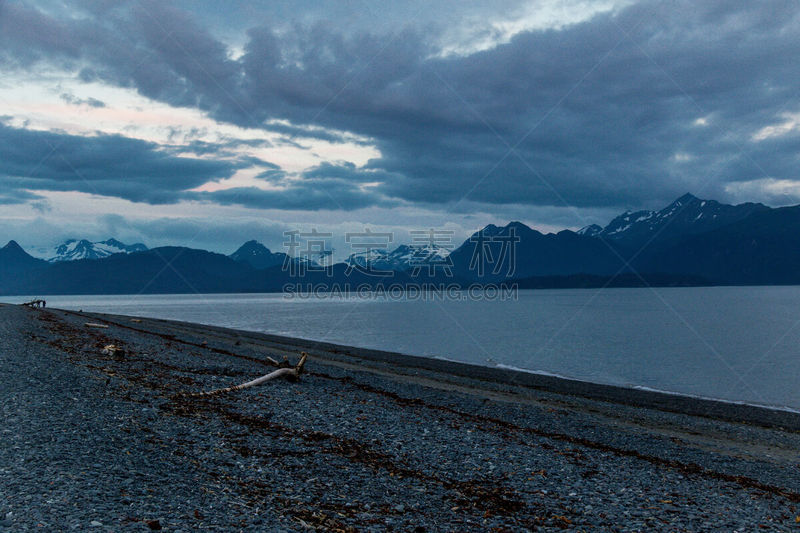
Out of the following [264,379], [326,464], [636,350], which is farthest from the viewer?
[636,350]

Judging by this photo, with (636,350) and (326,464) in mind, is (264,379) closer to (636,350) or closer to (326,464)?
(326,464)

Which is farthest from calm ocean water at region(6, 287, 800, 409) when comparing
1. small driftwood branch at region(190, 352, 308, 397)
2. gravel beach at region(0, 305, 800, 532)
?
small driftwood branch at region(190, 352, 308, 397)

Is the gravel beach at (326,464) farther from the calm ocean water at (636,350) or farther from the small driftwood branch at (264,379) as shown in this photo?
the calm ocean water at (636,350)

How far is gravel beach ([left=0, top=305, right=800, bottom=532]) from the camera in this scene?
8.70 m

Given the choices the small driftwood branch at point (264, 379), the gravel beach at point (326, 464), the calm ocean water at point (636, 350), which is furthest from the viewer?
the calm ocean water at point (636, 350)

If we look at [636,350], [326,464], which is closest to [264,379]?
[326,464]

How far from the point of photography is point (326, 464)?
38.6 feet

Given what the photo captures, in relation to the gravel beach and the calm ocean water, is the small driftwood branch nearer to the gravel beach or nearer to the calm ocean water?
the gravel beach

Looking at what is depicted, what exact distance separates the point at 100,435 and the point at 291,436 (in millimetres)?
4429

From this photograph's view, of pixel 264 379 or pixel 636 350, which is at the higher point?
pixel 264 379

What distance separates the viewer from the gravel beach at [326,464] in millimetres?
8695

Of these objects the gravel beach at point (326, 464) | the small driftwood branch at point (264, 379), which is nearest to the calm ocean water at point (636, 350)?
the gravel beach at point (326, 464)

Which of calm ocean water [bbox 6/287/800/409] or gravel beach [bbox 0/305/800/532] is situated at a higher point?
gravel beach [bbox 0/305/800/532]

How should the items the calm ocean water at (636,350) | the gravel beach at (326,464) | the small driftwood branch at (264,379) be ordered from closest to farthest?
the gravel beach at (326,464) → the small driftwood branch at (264,379) → the calm ocean water at (636,350)
